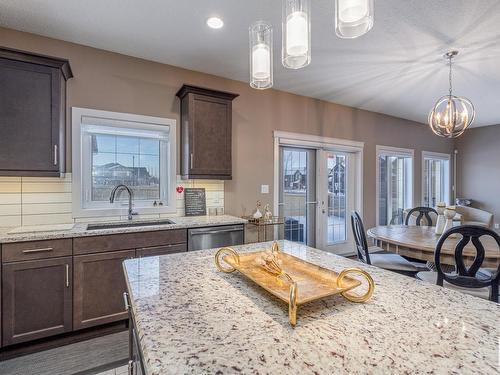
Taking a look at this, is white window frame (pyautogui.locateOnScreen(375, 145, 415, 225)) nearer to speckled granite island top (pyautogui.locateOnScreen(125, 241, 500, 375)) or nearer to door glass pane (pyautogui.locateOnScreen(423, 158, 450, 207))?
door glass pane (pyautogui.locateOnScreen(423, 158, 450, 207))

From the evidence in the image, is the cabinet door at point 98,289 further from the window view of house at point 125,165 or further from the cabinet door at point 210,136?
the cabinet door at point 210,136

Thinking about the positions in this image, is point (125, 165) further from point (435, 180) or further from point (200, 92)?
point (435, 180)

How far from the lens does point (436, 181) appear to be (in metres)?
6.60

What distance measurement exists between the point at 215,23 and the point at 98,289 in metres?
Result: 2.59

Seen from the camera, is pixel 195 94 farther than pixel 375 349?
Yes

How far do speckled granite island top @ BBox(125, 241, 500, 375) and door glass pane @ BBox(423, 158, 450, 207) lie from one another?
20.1 ft

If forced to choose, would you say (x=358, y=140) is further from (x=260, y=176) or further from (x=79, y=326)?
(x=79, y=326)

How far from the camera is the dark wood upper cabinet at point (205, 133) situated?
313cm

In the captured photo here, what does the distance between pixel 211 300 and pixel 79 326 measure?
6.65 feet

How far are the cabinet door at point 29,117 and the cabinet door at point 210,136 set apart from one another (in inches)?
50.1

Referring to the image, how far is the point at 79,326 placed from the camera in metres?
2.33

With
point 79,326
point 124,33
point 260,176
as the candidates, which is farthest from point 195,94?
point 79,326

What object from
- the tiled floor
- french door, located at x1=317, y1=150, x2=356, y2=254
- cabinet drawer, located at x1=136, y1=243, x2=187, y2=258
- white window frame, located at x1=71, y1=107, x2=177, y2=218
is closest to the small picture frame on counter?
white window frame, located at x1=71, y1=107, x2=177, y2=218

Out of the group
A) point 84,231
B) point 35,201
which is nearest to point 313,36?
point 84,231
